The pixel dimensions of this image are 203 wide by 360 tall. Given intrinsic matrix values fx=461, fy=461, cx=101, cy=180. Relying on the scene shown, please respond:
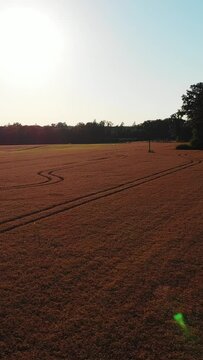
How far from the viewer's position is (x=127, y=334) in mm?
8484

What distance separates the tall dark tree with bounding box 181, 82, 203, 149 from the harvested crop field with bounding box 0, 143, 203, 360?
257 ft

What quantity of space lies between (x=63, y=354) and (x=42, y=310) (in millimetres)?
1834

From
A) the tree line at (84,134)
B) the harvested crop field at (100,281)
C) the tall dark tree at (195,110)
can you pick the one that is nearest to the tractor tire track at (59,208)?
the harvested crop field at (100,281)

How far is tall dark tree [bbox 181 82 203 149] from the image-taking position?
98.2 meters

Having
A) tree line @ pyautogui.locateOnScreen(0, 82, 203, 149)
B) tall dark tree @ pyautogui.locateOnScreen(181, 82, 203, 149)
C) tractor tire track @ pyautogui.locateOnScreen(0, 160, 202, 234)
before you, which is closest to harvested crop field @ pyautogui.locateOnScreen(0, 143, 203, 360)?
tractor tire track @ pyautogui.locateOnScreen(0, 160, 202, 234)

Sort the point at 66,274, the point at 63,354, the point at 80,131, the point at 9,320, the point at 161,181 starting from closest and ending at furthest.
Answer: the point at 63,354, the point at 9,320, the point at 66,274, the point at 161,181, the point at 80,131

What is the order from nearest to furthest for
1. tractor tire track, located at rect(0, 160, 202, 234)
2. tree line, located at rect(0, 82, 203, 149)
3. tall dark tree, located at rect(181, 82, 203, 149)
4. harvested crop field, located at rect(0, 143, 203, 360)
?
harvested crop field, located at rect(0, 143, 203, 360), tractor tire track, located at rect(0, 160, 202, 234), tall dark tree, located at rect(181, 82, 203, 149), tree line, located at rect(0, 82, 203, 149)

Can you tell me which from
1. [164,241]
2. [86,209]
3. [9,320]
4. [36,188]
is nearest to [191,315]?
[9,320]

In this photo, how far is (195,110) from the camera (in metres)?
→ 99.6

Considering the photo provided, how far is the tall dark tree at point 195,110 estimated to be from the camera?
98.2 m

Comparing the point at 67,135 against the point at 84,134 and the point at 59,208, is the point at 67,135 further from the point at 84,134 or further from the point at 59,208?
the point at 59,208

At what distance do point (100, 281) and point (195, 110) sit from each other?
303 ft

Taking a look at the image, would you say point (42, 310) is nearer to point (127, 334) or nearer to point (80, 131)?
point (127, 334)

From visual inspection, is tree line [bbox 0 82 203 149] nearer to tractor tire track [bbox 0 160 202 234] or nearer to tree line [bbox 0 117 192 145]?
tree line [bbox 0 117 192 145]
